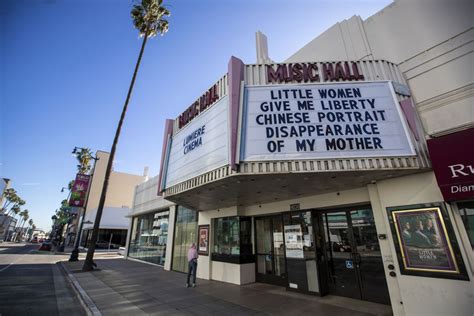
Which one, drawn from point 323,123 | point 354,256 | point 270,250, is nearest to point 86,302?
point 270,250

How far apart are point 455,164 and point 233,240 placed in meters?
9.09

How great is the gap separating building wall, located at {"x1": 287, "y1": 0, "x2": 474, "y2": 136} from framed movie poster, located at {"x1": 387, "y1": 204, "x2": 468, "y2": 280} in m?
2.35

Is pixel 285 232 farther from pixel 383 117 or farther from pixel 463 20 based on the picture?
pixel 463 20

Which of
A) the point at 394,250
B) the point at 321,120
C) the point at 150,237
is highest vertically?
the point at 321,120

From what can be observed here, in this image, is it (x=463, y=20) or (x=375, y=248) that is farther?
(x=375, y=248)

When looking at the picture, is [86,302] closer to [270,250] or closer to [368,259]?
[270,250]

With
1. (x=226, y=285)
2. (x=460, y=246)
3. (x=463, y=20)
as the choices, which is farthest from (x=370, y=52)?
(x=226, y=285)

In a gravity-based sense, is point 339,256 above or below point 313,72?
below

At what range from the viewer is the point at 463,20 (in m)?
6.30

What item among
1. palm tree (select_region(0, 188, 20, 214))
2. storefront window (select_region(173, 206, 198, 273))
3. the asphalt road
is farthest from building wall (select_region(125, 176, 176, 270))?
palm tree (select_region(0, 188, 20, 214))

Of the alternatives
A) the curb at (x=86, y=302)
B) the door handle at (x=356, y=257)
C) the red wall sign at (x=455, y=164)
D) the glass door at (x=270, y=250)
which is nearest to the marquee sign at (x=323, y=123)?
the red wall sign at (x=455, y=164)

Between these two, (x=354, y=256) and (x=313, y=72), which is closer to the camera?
(x=313, y=72)

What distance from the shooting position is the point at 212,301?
799 centimetres

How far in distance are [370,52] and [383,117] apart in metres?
3.43
